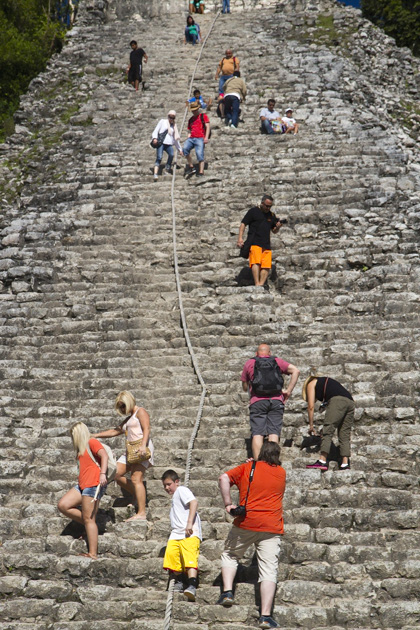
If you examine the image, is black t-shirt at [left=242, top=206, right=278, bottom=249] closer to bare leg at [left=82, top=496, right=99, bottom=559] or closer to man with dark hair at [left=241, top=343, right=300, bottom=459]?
A: man with dark hair at [left=241, top=343, right=300, bottom=459]

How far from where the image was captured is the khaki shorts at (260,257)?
412 inches

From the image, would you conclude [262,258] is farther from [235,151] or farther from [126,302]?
[235,151]

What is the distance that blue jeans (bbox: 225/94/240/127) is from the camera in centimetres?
1542

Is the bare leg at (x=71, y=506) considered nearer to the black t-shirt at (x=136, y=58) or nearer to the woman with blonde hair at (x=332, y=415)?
the woman with blonde hair at (x=332, y=415)

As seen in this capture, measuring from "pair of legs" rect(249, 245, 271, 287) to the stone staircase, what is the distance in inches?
9.2

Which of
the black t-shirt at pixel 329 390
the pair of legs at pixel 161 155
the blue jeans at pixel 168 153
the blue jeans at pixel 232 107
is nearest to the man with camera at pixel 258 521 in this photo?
the black t-shirt at pixel 329 390

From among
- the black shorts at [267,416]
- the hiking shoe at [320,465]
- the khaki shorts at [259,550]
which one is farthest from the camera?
the black shorts at [267,416]

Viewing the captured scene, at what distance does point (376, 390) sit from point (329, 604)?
123 inches

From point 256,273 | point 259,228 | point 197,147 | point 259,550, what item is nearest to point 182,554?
point 259,550

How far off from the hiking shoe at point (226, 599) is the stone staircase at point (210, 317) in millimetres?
83

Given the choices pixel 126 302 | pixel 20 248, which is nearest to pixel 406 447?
pixel 126 302

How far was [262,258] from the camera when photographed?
34.5 ft

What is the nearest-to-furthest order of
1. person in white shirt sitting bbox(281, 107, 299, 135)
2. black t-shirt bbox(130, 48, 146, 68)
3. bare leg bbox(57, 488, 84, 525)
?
bare leg bbox(57, 488, 84, 525) → person in white shirt sitting bbox(281, 107, 299, 135) → black t-shirt bbox(130, 48, 146, 68)

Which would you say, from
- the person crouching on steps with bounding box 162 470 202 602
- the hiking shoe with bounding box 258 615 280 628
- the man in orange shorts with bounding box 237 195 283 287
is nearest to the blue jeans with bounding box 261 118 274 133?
the man in orange shorts with bounding box 237 195 283 287
